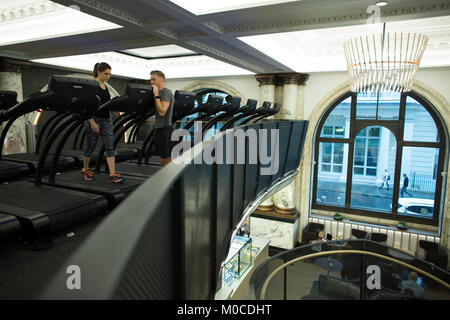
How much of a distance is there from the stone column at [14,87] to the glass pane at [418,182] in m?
9.12

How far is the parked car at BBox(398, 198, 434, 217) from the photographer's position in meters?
8.14

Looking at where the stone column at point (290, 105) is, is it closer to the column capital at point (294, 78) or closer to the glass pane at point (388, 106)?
the column capital at point (294, 78)

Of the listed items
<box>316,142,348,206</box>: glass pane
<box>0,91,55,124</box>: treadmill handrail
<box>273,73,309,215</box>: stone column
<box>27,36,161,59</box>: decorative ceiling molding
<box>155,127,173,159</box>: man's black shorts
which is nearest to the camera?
<box>0,91,55,124</box>: treadmill handrail

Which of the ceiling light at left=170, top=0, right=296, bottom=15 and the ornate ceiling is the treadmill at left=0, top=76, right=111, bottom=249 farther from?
the ceiling light at left=170, top=0, right=296, bottom=15

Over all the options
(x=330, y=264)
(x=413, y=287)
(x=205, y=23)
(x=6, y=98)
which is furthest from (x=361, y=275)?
(x=6, y=98)

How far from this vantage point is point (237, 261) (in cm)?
555

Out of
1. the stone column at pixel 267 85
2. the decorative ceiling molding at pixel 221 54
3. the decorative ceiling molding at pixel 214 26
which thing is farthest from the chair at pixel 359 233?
the decorative ceiling molding at pixel 214 26

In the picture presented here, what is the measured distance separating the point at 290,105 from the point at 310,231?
3.47 meters

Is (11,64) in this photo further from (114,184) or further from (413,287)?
(413,287)

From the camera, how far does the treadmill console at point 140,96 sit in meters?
2.82

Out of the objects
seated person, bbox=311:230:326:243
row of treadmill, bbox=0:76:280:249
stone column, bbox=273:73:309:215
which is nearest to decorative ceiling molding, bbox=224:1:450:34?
row of treadmill, bbox=0:76:280:249

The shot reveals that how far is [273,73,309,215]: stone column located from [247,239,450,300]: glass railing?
2758 mm
